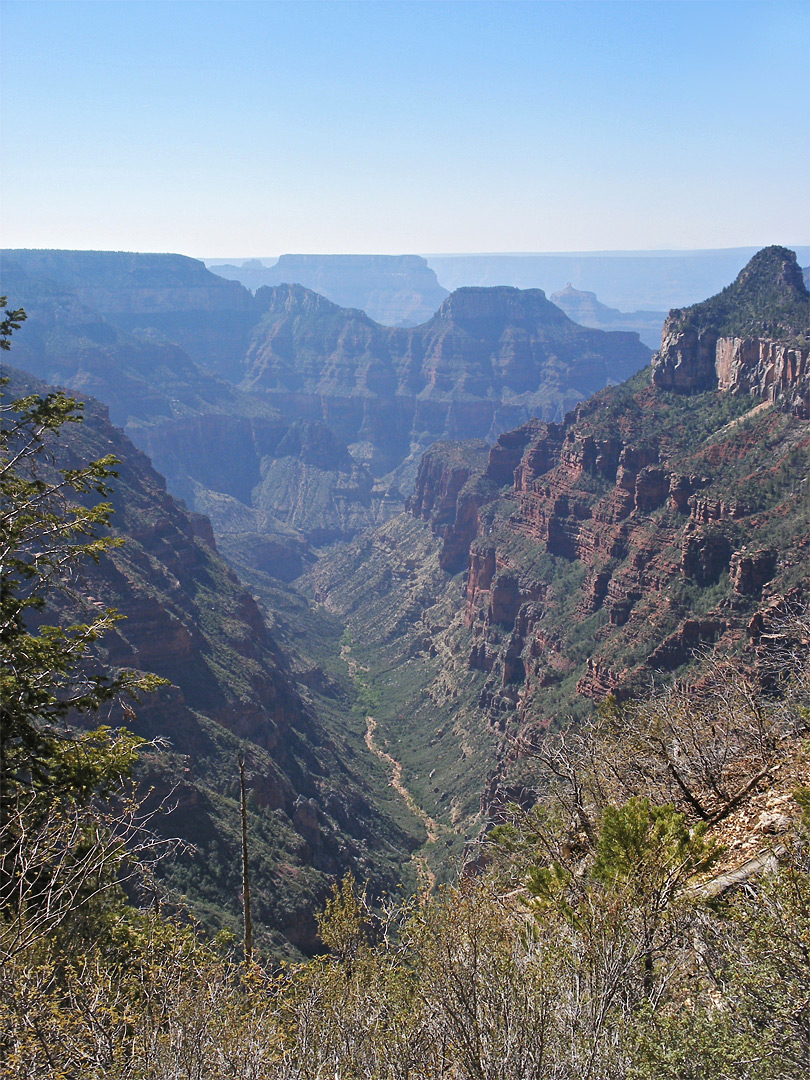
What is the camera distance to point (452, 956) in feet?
38.9

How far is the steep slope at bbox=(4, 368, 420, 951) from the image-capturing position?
43688 millimetres

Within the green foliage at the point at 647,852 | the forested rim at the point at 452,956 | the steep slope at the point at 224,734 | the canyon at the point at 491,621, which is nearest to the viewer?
the forested rim at the point at 452,956

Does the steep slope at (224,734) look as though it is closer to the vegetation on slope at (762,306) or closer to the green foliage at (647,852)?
the green foliage at (647,852)

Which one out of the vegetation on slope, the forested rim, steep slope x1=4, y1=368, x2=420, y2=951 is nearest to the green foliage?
the forested rim

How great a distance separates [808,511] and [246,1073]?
185 feet

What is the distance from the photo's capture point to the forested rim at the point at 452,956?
970 centimetres

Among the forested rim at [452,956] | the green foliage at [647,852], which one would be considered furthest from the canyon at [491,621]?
the green foliage at [647,852]

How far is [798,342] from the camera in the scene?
75250 millimetres

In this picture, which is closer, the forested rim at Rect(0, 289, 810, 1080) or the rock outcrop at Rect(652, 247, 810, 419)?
the forested rim at Rect(0, 289, 810, 1080)

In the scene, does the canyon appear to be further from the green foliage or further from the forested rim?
the green foliage

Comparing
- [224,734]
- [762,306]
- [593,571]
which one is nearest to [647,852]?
[224,734]

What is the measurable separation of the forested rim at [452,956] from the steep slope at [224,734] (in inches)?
582

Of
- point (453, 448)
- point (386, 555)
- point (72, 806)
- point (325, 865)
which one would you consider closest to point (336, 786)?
point (325, 865)

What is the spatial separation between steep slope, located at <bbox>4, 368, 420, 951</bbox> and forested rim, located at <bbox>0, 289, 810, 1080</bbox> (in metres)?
14.8
